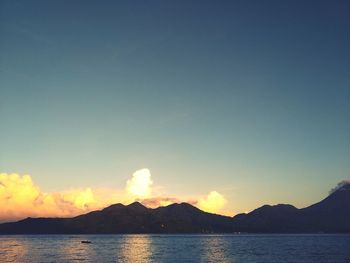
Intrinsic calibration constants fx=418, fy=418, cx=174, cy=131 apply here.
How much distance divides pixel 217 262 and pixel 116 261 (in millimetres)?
38567

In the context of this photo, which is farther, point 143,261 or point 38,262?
point 143,261

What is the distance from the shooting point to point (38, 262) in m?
152

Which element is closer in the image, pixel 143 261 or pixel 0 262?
pixel 0 262

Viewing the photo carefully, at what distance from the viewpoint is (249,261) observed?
16150cm

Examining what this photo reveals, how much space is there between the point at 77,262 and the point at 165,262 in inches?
1280

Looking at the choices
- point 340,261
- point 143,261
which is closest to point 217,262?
point 143,261

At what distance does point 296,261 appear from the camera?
157375mm

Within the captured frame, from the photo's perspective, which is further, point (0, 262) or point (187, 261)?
point (187, 261)

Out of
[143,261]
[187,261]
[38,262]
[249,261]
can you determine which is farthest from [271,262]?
[38,262]

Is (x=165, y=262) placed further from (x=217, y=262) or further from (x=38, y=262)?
(x=38, y=262)

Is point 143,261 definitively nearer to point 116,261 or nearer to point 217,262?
point 116,261

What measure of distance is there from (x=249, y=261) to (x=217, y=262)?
13563 mm

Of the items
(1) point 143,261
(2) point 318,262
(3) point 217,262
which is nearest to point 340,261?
(2) point 318,262

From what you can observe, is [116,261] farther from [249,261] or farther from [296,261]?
[296,261]
